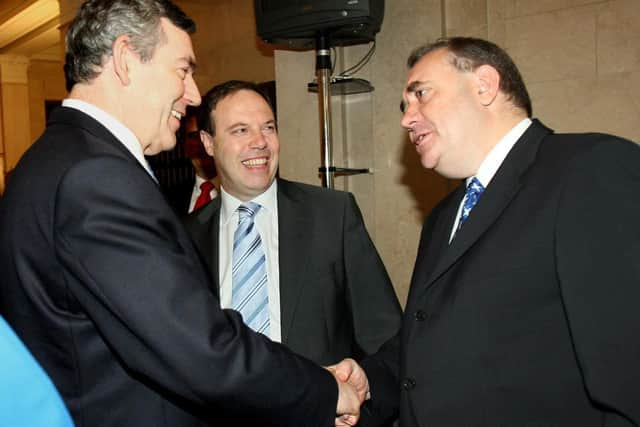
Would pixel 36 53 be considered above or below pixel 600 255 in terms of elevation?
above

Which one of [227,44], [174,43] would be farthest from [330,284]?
[227,44]

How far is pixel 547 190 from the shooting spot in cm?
147

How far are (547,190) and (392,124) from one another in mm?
2642

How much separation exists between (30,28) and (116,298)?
31.6 ft

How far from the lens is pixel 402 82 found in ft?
13.1

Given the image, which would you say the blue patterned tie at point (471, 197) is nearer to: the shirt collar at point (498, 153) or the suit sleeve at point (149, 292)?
the shirt collar at point (498, 153)

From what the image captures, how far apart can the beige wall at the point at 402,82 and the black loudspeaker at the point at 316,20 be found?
1.29 ft

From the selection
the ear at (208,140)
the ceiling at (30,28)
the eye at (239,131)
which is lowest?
the ear at (208,140)

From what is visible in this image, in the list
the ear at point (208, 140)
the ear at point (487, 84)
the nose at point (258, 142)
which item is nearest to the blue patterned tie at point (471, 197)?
the ear at point (487, 84)

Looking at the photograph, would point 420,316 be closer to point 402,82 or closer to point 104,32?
point 104,32

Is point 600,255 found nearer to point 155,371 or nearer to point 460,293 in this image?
point 460,293

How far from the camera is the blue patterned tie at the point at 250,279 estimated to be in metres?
2.18

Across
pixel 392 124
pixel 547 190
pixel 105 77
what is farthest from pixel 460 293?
pixel 392 124

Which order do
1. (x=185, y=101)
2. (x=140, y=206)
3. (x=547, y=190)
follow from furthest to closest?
(x=185, y=101)
(x=547, y=190)
(x=140, y=206)
